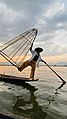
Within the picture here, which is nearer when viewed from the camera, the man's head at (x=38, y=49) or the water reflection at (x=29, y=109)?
the water reflection at (x=29, y=109)

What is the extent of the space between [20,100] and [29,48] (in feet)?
23.1

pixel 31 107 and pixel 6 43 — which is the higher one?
pixel 6 43

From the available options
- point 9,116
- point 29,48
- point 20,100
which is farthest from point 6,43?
point 9,116

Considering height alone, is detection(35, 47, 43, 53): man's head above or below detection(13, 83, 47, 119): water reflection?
above

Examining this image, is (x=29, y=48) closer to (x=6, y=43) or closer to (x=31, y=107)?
(x=6, y=43)

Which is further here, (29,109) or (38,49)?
(38,49)

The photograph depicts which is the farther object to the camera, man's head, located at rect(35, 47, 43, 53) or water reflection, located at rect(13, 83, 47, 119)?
man's head, located at rect(35, 47, 43, 53)

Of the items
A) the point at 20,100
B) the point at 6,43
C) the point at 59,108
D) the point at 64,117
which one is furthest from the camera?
the point at 6,43

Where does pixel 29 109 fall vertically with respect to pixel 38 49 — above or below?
below

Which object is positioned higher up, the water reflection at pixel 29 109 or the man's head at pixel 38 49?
the man's head at pixel 38 49

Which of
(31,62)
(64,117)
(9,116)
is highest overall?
(31,62)

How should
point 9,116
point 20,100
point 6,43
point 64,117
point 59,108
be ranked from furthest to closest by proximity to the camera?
point 6,43
point 20,100
point 59,108
point 64,117
point 9,116

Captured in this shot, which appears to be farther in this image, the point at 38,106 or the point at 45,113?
the point at 38,106

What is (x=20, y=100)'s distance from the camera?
10336 mm
